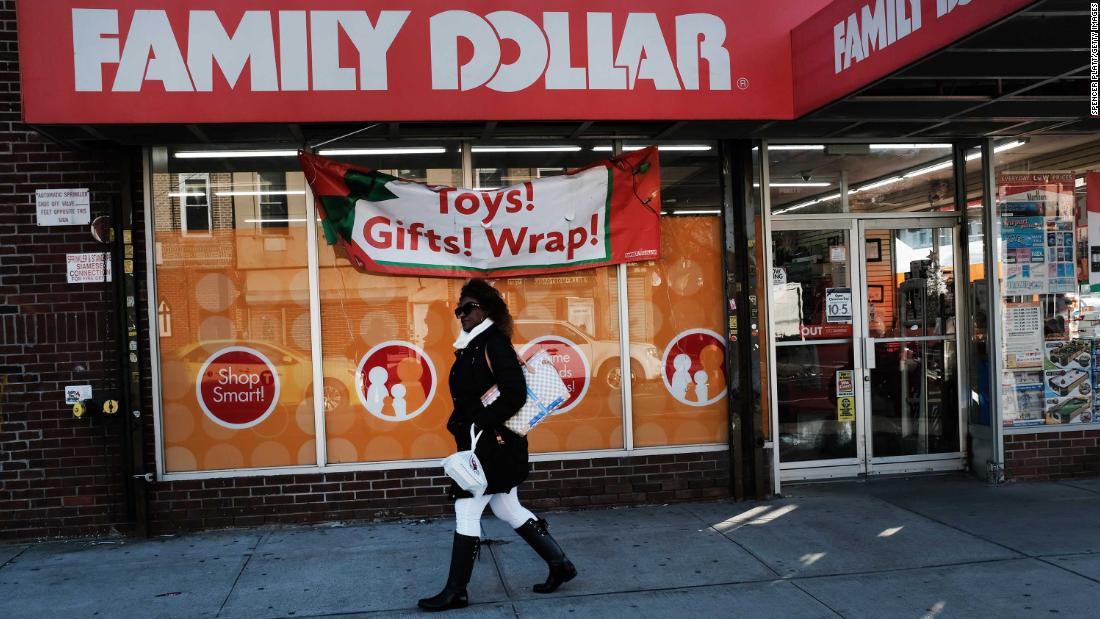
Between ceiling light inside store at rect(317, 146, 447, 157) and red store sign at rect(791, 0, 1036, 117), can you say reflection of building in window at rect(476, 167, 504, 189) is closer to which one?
ceiling light inside store at rect(317, 146, 447, 157)

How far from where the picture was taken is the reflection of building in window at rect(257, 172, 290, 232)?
6.75 meters

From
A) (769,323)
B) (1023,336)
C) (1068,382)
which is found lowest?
(1068,382)

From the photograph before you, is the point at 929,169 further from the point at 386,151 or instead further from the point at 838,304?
the point at 386,151

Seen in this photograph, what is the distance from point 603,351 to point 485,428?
2.52 m

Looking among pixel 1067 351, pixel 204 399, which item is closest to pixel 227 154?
pixel 204 399

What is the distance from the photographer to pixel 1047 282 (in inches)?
309

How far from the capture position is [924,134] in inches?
294

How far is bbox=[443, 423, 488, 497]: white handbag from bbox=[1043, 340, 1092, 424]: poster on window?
18.9 ft

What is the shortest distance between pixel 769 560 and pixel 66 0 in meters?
5.80

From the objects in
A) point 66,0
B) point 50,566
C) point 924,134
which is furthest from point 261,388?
point 924,134

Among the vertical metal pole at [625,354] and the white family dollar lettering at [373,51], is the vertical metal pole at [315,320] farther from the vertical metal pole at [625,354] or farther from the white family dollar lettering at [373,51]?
the vertical metal pole at [625,354]

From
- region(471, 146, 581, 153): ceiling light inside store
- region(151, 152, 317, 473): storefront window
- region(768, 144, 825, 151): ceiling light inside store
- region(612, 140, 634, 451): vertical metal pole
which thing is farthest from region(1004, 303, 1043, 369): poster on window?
region(151, 152, 317, 473): storefront window

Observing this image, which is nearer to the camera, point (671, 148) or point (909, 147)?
point (671, 148)

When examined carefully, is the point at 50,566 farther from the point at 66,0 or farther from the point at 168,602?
the point at 66,0
